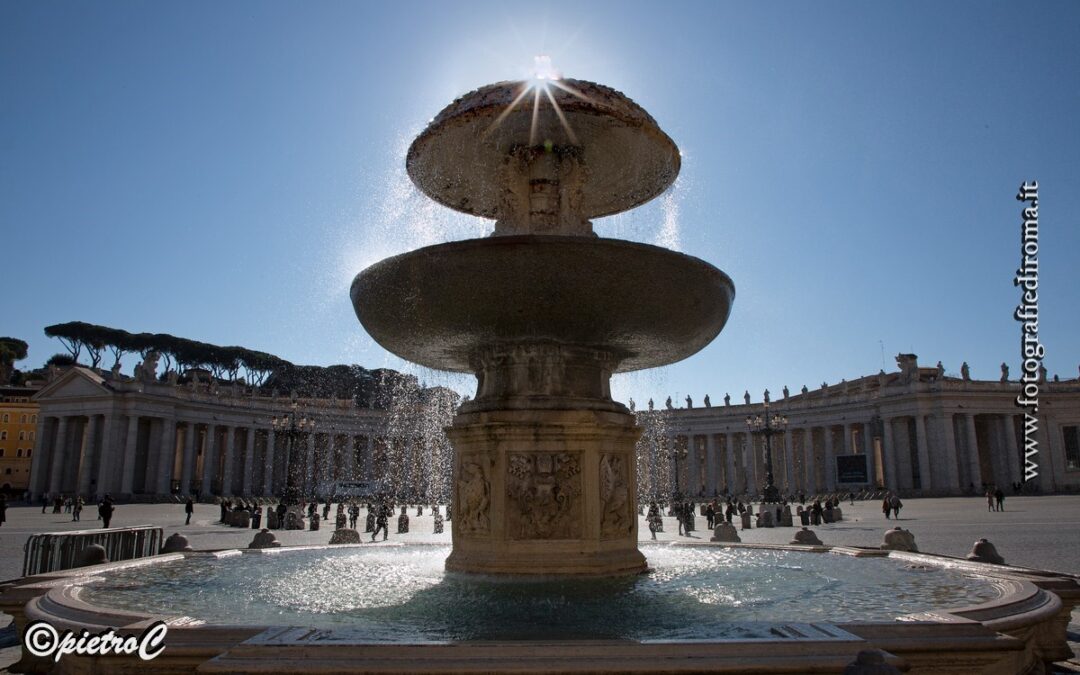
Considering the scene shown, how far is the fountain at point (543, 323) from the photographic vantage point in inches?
279

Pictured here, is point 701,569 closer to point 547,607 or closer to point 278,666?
point 547,607

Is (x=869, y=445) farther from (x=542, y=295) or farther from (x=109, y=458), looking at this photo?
(x=542, y=295)

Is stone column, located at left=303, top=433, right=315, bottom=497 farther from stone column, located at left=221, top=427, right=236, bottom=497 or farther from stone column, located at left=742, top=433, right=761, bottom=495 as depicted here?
stone column, located at left=742, top=433, right=761, bottom=495

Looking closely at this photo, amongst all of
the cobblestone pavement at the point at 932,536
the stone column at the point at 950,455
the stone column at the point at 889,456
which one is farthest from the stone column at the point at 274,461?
the stone column at the point at 950,455

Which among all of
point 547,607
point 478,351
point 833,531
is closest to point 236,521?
point 833,531

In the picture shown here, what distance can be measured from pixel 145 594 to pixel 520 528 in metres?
3.38

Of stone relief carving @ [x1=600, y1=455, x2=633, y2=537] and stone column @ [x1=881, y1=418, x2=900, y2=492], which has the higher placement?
stone column @ [x1=881, y1=418, x2=900, y2=492]

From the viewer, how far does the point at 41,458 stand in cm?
7006

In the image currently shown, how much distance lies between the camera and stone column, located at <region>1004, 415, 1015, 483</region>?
6675 cm

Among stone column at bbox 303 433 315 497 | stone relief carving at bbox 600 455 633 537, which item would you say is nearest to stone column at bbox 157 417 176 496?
stone column at bbox 303 433 315 497

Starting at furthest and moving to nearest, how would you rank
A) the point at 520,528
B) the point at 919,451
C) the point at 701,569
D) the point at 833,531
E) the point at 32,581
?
the point at 919,451 < the point at 833,531 < the point at 701,569 < the point at 520,528 < the point at 32,581

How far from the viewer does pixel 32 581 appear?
641 cm

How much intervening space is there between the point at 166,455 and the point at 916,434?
66366mm

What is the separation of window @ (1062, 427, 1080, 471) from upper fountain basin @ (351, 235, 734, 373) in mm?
76112
